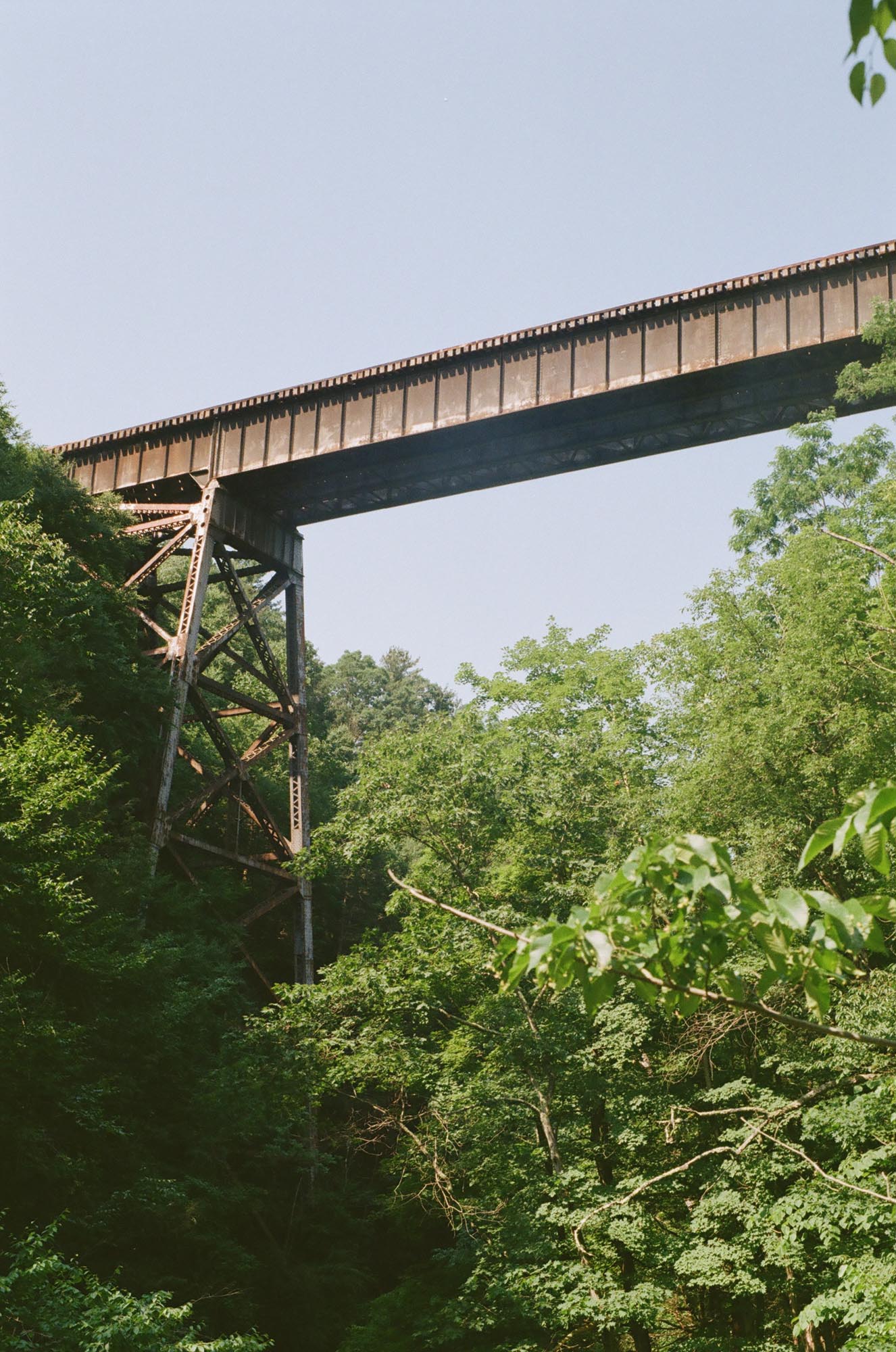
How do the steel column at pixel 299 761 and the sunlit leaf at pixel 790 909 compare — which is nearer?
the sunlit leaf at pixel 790 909

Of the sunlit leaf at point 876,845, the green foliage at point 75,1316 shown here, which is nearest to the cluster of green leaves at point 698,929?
the sunlit leaf at point 876,845

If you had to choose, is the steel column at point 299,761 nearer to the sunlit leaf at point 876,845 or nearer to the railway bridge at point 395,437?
the railway bridge at point 395,437

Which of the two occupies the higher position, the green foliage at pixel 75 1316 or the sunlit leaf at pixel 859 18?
the sunlit leaf at pixel 859 18

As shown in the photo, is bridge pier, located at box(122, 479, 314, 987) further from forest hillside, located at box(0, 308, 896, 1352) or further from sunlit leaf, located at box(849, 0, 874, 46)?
sunlit leaf, located at box(849, 0, 874, 46)

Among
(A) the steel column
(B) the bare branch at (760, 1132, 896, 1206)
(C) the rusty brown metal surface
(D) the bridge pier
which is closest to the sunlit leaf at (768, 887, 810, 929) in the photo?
(B) the bare branch at (760, 1132, 896, 1206)

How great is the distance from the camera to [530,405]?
19062 millimetres

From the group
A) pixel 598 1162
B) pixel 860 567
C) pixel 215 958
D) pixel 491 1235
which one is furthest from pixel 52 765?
pixel 860 567

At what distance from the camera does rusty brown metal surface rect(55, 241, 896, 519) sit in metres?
17.7

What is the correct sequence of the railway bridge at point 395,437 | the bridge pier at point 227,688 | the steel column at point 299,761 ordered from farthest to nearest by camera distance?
the steel column at point 299,761 → the bridge pier at point 227,688 → the railway bridge at point 395,437

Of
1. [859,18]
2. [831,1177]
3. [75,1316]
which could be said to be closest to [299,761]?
[75,1316]

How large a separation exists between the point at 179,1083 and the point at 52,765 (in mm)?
4415

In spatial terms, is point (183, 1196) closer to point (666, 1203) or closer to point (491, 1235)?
point (491, 1235)

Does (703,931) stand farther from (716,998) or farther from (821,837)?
(821,837)

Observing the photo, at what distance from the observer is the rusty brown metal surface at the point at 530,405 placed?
58.2 feet
